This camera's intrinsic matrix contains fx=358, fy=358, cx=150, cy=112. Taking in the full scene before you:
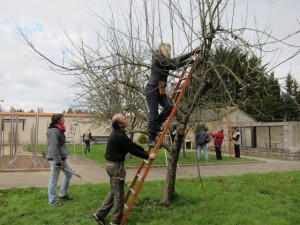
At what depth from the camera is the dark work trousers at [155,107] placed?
6461 millimetres

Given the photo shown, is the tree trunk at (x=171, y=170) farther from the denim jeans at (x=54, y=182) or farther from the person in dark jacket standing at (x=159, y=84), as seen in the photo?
the denim jeans at (x=54, y=182)

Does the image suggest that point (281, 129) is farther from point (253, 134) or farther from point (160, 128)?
point (160, 128)

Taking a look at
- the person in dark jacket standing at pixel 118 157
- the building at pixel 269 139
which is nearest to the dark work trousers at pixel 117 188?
the person in dark jacket standing at pixel 118 157

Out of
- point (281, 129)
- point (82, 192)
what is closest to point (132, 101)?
point (82, 192)

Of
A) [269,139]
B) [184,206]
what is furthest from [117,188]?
[269,139]

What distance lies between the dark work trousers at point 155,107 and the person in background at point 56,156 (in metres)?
2.52

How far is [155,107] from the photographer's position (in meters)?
6.49

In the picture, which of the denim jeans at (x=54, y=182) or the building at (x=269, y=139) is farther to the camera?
the building at (x=269, y=139)

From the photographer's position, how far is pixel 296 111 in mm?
39875

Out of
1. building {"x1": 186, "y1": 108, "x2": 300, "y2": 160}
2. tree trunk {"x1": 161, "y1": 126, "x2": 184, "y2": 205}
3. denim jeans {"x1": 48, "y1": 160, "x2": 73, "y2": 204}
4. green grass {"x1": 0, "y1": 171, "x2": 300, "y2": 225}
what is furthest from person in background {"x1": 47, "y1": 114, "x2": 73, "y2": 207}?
building {"x1": 186, "y1": 108, "x2": 300, "y2": 160}

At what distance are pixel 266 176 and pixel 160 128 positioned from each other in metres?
6.40

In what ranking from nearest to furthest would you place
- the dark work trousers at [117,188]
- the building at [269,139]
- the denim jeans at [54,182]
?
the dark work trousers at [117,188]
the denim jeans at [54,182]
the building at [269,139]

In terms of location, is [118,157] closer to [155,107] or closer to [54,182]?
[155,107]

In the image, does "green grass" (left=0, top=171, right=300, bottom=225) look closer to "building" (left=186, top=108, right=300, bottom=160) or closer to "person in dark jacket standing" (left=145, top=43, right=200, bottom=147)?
"person in dark jacket standing" (left=145, top=43, right=200, bottom=147)
